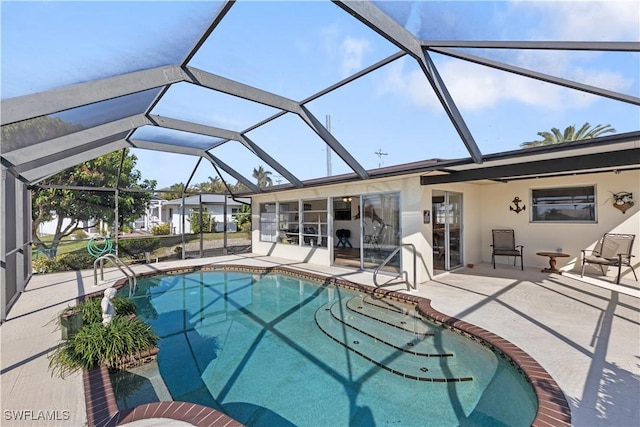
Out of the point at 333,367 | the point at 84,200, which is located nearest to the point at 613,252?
the point at 333,367

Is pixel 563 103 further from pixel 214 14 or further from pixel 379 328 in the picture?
pixel 214 14

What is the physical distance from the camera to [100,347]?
375 centimetres

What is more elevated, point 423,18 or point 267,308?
point 423,18

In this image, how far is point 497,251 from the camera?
29.3 ft

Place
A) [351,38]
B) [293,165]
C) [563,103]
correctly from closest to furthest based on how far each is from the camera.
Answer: [351,38], [563,103], [293,165]

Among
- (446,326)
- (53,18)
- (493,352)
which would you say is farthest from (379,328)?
(53,18)

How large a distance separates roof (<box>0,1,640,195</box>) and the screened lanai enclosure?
0.02 metres

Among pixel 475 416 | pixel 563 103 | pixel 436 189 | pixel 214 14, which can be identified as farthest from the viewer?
pixel 436 189

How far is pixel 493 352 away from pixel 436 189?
4888mm

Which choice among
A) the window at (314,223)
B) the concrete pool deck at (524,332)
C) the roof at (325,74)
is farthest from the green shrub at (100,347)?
the window at (314,223)

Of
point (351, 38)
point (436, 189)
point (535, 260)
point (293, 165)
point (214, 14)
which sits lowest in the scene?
point (535, 260)

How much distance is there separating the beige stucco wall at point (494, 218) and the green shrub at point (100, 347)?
6.05 m

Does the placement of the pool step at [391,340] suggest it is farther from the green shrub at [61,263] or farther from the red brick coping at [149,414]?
the green shrub at [61,263]
